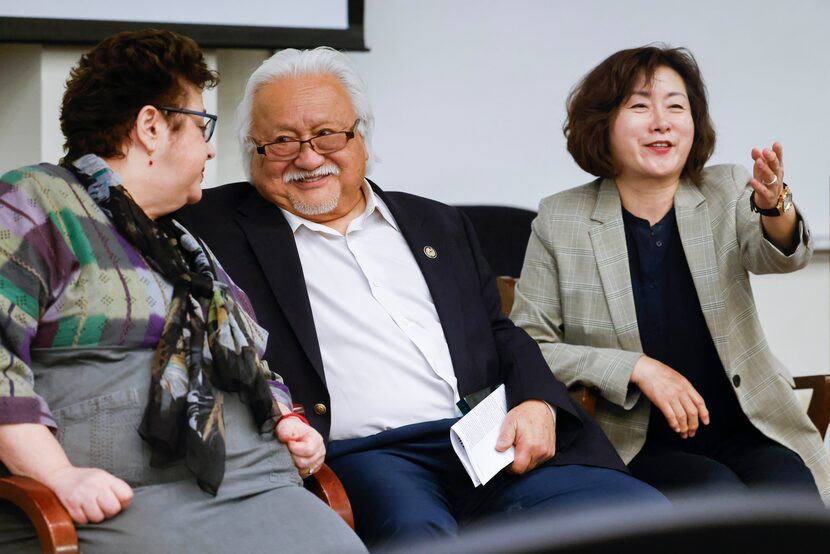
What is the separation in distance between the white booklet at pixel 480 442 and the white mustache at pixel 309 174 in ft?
1.92

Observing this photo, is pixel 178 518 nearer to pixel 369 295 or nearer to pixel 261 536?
pixel 261 536

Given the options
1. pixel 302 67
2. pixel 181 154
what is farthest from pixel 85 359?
pixel 302 67

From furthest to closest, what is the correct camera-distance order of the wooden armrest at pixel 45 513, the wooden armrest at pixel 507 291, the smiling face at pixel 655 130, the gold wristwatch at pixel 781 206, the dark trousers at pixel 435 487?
the wooden armrest at pixel 507 291
the smiling face at pixel 655 130
the gold wristwatch at pixel 781 206
the dark trousers at pixel 435 487
the wooden armrest at pixel 45 513

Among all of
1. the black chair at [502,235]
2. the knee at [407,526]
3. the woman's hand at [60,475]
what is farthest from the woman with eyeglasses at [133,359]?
the black chair at [502,235]

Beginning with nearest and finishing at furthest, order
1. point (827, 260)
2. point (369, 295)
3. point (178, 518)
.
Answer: point (178, 518) → point (369, 295) → point (827, 260)

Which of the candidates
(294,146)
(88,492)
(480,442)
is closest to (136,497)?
(88,492)

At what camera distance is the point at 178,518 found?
156 centimetres

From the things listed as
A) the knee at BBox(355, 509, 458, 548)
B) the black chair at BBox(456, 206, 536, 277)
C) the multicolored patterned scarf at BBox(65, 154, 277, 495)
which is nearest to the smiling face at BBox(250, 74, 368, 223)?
the multicolored patterned scarf at BBox(65, 154, 277, 495)

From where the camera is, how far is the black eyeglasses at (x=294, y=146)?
7.39ft

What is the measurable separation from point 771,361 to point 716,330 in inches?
5.9

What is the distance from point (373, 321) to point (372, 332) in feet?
0.08

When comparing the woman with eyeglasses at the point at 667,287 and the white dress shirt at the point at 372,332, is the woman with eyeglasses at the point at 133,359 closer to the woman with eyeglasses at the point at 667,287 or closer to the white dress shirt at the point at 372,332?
the white dress shirt at the point at 372,332

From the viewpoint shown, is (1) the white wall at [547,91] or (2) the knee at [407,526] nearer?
(2) the knee at [407,526]

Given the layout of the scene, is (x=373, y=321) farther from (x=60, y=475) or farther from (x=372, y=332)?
(x=60, y=475)
